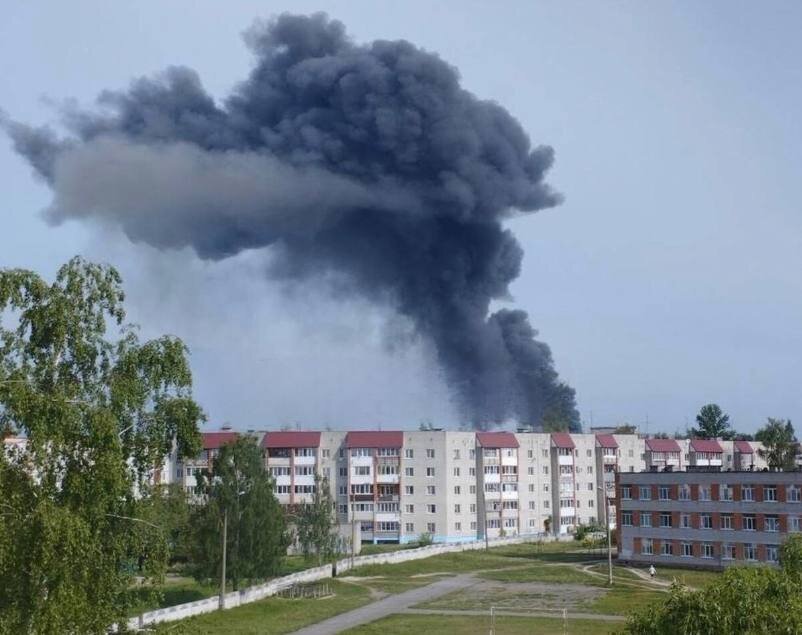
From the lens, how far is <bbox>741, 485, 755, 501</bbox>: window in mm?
72938

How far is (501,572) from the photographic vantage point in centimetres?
7881

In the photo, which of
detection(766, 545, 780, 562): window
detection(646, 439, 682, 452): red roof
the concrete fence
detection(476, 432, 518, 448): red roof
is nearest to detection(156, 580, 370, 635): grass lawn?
the concrete fence

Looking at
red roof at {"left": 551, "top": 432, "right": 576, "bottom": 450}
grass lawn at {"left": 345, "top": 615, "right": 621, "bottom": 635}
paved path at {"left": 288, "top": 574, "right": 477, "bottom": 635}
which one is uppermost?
red roof at {"left": 551, "top": 432, "right": 576, "bottom": 450}

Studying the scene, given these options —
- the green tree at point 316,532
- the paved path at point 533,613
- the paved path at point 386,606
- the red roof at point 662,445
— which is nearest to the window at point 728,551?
the paved path at point 386,606

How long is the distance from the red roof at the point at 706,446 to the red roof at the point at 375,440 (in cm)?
4348

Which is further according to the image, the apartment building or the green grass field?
the apartment building

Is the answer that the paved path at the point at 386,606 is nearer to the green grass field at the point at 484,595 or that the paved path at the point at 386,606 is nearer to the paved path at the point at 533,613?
the green grass field at the point at 484,595

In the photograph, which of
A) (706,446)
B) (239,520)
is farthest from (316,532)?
(706,446)

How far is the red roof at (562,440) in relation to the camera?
119 meters

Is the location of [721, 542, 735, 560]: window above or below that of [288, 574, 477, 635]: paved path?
above

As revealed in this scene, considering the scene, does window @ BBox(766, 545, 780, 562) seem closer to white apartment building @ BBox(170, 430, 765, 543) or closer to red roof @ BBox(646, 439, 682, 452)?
white apartment building @ BBox(170, 430, 765, 543)

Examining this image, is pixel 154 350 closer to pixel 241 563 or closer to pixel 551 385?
pixel 241 563

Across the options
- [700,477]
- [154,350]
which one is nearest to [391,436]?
[700,477]

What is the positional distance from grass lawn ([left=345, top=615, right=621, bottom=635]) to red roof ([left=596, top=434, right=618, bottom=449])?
72243 millimetres
